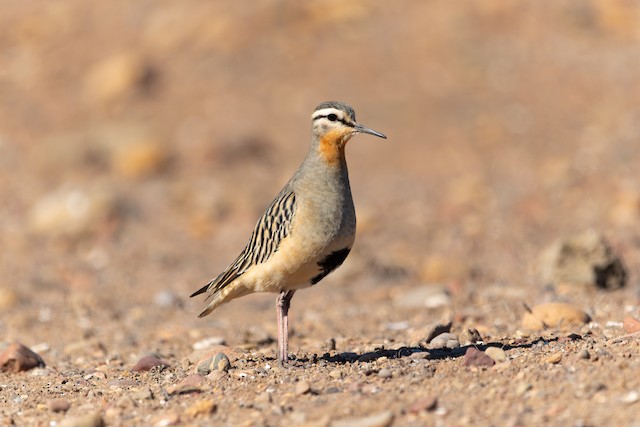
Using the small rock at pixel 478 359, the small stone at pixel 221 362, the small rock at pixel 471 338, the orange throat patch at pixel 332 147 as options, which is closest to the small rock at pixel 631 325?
the small rock at pixel 471 338

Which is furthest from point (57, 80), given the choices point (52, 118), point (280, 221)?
point (280, 221)

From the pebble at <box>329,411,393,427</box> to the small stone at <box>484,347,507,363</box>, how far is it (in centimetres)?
159

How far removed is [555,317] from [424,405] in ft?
11.6

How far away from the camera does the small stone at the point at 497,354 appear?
24.3ft

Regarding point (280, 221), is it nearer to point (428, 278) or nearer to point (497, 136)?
point (428, 278)

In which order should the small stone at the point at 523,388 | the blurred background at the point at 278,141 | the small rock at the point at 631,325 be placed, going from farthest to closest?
the blurred background at the point at 278,141
the small rock at the point at 631,325
the small stone at the point at 523,388

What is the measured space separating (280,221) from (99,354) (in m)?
3.30

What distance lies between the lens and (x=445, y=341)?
8.53 meters

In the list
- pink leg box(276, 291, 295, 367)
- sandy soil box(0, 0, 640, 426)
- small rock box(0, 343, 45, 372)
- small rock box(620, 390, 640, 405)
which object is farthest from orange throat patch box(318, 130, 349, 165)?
small rock box(0, 343, 45, 372)

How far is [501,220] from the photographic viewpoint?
54.4 feet

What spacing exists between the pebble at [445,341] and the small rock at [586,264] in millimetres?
3500

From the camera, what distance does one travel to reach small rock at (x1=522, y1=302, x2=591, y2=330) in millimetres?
9312

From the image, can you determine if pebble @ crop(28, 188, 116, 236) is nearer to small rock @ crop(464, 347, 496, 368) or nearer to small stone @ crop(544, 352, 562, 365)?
small rock @ crop(464, 347, 496, 368)

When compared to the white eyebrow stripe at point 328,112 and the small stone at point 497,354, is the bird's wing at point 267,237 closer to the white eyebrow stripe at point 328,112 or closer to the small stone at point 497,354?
the white eyebrow stripe at point 328,112
